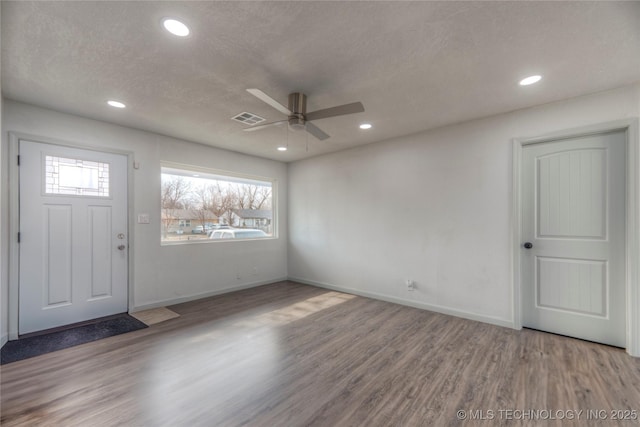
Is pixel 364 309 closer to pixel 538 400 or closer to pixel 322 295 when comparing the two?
pixel 322 295

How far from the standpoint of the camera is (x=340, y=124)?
3.66m

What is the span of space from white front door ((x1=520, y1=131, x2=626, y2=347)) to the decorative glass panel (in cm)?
537

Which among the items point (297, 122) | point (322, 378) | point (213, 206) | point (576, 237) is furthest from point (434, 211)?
point (213, 206)

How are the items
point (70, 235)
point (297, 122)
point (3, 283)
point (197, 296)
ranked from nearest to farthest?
1. point (297, 122)
2. point (3, 283)
3. point (70, 235)
4. point (197, 296)

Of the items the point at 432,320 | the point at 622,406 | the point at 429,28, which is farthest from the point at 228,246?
the point at 622,406

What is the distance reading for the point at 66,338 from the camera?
117 inches

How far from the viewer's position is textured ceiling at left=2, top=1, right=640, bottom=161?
1716 millimetres

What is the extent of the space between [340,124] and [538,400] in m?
3.34

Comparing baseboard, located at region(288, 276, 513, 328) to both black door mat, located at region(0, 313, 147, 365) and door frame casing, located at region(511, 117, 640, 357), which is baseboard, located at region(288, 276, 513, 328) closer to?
door frame casing, located at region(511, 117, 640, 357)

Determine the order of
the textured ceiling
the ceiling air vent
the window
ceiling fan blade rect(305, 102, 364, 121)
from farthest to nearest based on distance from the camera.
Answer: the window < the ceiling air vent < ceiling fan blade rect(305, 102, 364, 121) < the textured ceiling

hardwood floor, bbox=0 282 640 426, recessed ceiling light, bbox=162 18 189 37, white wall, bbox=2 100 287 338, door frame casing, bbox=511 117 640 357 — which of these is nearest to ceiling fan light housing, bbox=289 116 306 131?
recessed ceiling light, bbox=162 18 189 37

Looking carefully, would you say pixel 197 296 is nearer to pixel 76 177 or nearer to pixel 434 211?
pixel 76 177

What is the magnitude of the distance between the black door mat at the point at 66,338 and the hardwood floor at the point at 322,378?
18 centimetres

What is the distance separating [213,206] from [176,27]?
3.45 m
